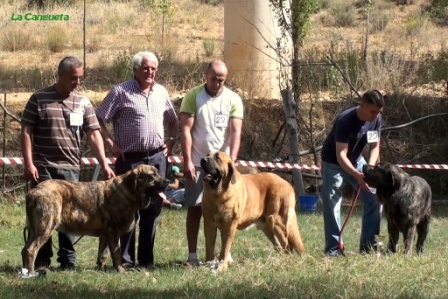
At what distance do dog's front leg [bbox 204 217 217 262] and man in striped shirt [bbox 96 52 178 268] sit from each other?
61 cm

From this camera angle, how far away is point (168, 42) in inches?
1057

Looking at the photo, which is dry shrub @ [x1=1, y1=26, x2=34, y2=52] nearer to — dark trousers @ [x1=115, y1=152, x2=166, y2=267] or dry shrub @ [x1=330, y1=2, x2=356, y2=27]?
dry shrub @ [x1=330, y1=2, x2=356, y2=27]

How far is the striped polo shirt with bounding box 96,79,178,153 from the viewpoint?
945 centimetres

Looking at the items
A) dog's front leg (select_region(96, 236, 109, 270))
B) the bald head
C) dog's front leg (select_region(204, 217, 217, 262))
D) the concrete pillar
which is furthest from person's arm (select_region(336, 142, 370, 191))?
the concrete pillar

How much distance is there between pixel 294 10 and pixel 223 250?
944cm

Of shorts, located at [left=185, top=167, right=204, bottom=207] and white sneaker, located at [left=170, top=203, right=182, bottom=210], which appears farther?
white sneaker, located at [left=170, top=203, right=182, bottom=210]

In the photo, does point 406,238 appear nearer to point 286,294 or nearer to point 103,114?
point 286,294

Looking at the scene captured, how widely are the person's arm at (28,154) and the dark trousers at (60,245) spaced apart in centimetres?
13

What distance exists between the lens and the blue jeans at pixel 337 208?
33.3 feet

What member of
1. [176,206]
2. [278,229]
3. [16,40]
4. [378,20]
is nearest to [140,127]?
[278,229]

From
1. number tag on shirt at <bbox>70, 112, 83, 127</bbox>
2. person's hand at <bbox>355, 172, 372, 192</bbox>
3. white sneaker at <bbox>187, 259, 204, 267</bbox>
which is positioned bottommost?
white sneaker at <bbox>187, 259, 204, 267</bbox>

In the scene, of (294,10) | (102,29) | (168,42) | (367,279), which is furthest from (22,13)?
(367,279)

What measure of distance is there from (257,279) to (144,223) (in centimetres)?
186

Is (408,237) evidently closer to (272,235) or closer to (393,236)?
(393,236)
